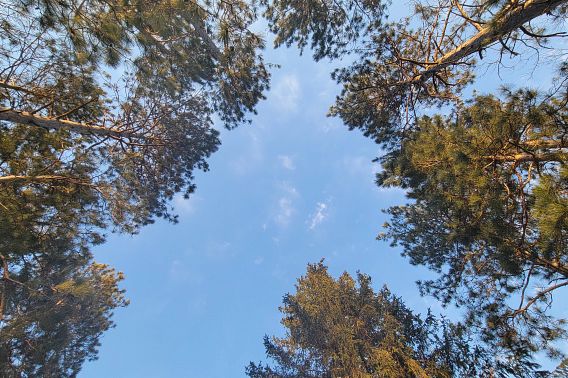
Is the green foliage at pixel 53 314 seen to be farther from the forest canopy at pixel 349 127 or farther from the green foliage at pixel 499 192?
the green foliage at pixel 499 192

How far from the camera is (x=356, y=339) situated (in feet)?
37.9

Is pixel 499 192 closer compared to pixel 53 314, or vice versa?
pixel 499 192

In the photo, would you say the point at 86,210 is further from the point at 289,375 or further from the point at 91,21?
the point at 289,375

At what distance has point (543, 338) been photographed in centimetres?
585

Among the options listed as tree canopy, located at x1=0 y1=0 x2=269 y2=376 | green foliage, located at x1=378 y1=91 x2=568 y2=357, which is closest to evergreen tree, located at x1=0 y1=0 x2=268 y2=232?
tree canopy, located at x1=0 y1=0 x2=269 y2=376

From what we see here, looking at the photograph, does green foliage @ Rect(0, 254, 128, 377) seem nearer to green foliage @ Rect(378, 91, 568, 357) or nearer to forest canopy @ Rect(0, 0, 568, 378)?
forest canopy @ Rect(0, 0, 568, 378)

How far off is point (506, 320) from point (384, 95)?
6.04 meters

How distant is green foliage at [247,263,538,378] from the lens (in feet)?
32.9

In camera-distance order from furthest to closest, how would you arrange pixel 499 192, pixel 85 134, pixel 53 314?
pixel 53 314 < pixel 85 134 < pixel 499 192

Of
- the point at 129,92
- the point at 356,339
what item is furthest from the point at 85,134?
the point at 356,339

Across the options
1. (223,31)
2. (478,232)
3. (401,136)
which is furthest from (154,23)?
(478,232)

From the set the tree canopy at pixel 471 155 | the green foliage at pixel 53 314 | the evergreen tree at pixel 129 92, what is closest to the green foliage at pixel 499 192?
the tree canopy at pixel 471 155

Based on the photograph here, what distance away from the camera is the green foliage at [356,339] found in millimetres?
10031

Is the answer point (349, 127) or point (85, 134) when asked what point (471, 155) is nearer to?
point (349, 127)
